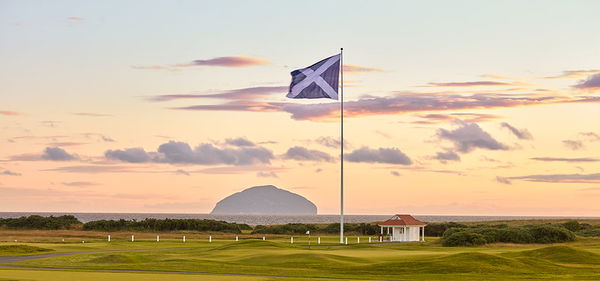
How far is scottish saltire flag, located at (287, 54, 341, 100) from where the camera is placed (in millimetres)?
63375

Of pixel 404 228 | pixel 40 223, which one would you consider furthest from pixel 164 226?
pixel 404 228

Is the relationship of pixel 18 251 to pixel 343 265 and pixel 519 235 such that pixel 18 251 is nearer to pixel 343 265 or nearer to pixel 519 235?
pixel 343 265

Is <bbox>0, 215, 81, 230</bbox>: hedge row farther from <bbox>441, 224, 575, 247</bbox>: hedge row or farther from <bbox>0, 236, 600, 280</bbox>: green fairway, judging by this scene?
<bbox>0, 236, 600, 280</bbox>: green fairway

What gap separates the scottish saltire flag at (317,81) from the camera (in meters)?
63.4

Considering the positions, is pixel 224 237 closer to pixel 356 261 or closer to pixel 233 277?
pixel 356 261

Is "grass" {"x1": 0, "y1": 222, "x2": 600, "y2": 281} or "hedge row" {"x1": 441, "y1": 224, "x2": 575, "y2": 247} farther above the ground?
"hedge row" {"x1": 441, "y1": 224, "x2": 575, "y2": 247}

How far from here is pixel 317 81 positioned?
64.2 metres

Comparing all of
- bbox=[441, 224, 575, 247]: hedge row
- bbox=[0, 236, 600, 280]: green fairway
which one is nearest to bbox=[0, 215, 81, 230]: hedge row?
bbox=[441, 224, 575, 247]: hedge row

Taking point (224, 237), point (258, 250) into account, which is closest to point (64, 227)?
point (224, 237)

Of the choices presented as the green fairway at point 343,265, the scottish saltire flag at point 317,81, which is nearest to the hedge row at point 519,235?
the green fairway at point 343,265

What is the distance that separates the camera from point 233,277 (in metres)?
40.3

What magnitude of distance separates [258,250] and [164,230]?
6267 cm

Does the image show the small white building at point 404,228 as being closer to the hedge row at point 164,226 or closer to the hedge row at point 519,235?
the hedge row at point 519,235

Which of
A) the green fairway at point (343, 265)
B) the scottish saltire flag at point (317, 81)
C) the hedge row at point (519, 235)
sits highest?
the scottish saltire flag at point (317, 81)
